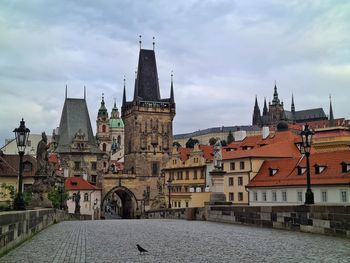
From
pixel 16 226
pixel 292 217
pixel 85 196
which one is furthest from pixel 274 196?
pixel 85 196

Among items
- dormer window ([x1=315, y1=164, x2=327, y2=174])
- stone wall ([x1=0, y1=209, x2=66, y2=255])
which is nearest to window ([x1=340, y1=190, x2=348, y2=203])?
dormer window ([x1=315, y1=164, x2=327, y2=174])

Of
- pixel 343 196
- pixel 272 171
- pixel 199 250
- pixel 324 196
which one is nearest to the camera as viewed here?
pixel 199 250

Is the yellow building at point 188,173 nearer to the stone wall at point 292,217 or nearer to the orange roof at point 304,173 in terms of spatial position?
the orange roof at point 304,173

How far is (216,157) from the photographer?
3042 cm

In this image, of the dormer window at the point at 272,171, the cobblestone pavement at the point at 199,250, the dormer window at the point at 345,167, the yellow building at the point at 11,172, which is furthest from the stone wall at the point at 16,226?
the dormer window at the point at 272,171

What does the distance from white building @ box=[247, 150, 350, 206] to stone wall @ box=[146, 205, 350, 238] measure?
1678cm

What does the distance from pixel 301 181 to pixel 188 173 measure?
101 ft

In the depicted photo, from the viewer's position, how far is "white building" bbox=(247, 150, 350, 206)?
137 feet

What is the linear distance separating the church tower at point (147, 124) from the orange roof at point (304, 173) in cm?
4077

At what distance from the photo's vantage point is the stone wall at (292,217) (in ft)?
50.5

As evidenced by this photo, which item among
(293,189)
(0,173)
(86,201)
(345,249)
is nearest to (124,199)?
(86,201)

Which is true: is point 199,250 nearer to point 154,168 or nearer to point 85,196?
point 85,196

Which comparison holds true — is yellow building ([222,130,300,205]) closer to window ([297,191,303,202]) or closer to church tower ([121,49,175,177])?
window ([297,191,303,202])

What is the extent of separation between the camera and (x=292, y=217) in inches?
740
